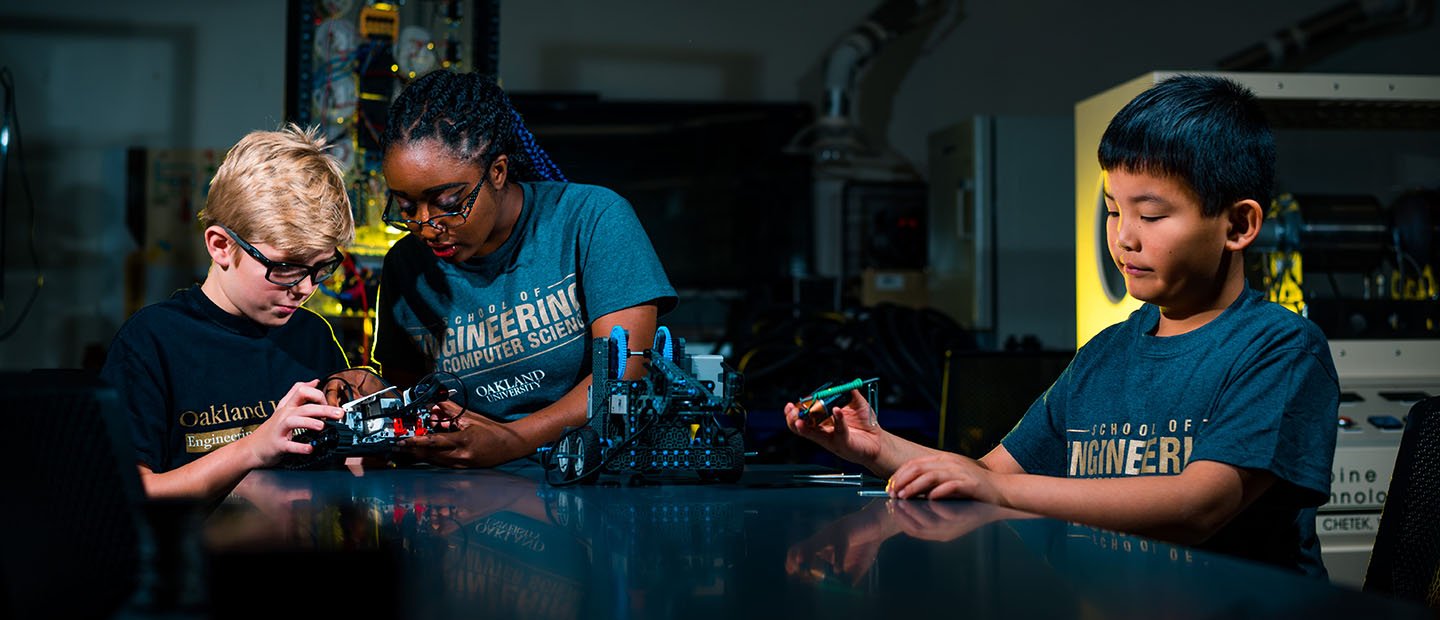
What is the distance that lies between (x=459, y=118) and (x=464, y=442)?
46 cm

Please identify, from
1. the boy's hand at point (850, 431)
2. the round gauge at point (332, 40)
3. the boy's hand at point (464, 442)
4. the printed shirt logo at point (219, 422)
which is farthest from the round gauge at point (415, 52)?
the boy's hand at point (850, 431)

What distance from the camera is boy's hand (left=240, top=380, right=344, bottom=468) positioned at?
108cm

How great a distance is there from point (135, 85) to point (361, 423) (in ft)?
11.7

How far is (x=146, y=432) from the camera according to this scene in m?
1.24

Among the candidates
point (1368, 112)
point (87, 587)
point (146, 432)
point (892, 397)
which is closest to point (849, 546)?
point (87, 587)

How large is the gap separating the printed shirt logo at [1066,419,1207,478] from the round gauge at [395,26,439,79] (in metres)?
2.04

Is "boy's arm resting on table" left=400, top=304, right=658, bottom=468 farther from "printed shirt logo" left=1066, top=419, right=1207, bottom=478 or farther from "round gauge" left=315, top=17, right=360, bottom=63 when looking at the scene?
"round gauge" left=315, top=17, right=360, bottom=63

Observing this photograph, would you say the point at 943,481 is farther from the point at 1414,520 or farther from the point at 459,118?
the point at 459,118

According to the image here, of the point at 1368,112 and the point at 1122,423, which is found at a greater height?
the point at 1368,112

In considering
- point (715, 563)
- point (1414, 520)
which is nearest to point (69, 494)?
point (715, 563)

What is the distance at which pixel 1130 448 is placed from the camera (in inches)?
44.8

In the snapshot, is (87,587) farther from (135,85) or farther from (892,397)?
(135,85)

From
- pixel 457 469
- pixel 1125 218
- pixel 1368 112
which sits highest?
pixel 1368 112

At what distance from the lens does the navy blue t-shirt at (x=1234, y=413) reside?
3.30 ft
